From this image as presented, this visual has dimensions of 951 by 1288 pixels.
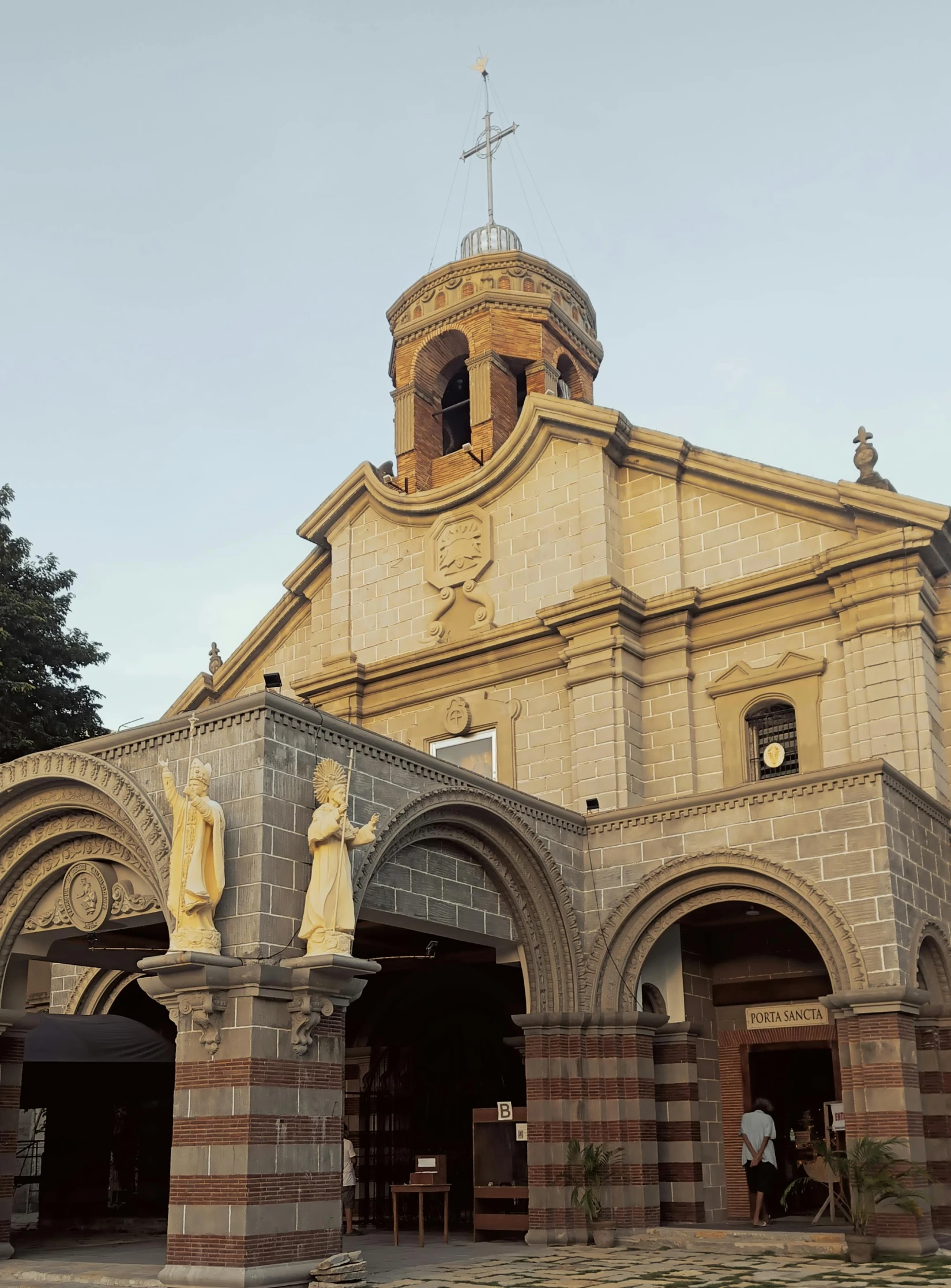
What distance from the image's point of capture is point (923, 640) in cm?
2091

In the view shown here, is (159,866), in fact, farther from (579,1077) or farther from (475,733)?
(475,733)

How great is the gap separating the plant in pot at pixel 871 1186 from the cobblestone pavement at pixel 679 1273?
329 millimetres

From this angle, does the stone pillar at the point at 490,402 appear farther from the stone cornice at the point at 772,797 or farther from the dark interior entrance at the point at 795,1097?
the dark interior entrance at the point at 795,1097

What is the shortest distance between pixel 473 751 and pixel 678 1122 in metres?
7.82

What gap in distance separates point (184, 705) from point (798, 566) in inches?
564

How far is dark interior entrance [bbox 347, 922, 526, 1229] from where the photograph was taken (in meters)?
21.6

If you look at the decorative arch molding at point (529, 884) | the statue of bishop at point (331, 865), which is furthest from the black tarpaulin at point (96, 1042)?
the statue of bishop at point (331, 865)

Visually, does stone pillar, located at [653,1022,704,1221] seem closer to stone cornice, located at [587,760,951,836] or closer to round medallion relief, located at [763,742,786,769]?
stone cornice, located at [587,760,951,836]

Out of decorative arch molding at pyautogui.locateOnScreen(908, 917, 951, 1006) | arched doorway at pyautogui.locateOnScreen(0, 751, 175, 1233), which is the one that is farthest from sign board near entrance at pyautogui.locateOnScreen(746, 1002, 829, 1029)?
arched doorway at pyautogui.locateOnScreen(0, 751, 175, 1233)

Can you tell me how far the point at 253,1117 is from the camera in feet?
45.2

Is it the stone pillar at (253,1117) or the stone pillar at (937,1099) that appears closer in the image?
the stone pillar at (253,1117)

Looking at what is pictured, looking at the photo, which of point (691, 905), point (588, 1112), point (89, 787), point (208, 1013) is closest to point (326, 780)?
point (208, 1013)

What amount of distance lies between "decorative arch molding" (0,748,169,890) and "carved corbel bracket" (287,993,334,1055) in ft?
6.80

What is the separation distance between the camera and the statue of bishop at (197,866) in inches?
562
